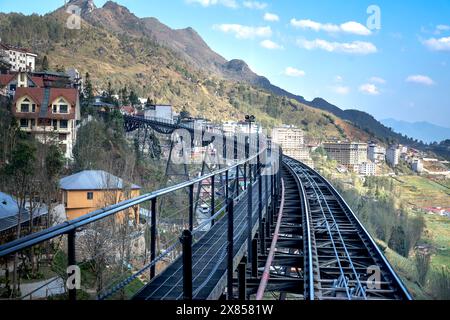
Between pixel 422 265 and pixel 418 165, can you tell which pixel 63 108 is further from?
pixel 418 165

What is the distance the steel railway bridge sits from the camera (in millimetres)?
1965

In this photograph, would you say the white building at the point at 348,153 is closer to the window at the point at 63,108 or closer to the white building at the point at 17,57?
the window at the point at 63,108

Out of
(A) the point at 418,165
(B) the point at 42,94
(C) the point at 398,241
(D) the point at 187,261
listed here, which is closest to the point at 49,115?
(B) the point at 42,94

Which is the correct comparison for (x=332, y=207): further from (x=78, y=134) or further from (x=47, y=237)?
(x=78, y=134)

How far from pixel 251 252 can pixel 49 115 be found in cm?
1835

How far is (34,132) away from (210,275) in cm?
1826

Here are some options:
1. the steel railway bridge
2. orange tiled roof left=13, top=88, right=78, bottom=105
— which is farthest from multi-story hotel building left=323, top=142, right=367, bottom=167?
the steel railway bridge

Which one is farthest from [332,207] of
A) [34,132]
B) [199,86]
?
[199,86]

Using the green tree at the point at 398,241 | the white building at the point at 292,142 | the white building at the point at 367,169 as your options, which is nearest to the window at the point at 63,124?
the green tree at the point at 398,241

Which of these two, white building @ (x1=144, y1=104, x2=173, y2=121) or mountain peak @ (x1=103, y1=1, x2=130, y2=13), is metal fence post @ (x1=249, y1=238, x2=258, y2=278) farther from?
mountain peak @ (x1=103, y1=1, x2=130, y2=13)

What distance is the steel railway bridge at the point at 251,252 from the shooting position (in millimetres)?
1965

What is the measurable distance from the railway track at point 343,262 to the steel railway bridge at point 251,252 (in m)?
0.01
